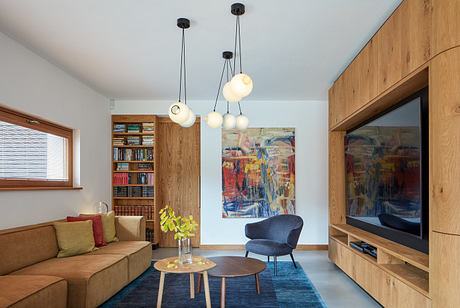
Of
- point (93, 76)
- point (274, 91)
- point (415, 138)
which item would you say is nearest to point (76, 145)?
point (93, 76)

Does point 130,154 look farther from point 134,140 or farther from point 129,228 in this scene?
point 129,228

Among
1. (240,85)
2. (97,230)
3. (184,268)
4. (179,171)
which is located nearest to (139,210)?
(179,171)

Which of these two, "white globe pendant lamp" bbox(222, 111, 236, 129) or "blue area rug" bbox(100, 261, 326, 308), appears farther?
"white globe pendant lamp" bbox(222, 111, 236, 129)

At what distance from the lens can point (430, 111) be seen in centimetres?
212

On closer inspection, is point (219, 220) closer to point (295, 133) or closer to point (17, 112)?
point (295, 133)

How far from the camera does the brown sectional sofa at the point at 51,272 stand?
8.14 ft

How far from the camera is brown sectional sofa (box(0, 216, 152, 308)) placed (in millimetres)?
2480

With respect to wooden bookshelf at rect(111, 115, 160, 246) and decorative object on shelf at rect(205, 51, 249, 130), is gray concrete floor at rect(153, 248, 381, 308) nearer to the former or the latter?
wooden bookshelf at rect(111, 115, 160, 246)

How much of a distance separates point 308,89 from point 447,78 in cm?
335

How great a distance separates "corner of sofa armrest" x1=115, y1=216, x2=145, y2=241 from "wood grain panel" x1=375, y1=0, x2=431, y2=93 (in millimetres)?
3519

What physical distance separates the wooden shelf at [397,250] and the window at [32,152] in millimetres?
3726

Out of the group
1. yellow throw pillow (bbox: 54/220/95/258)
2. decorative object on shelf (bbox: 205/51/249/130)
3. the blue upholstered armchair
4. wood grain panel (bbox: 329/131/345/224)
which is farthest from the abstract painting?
yellow throw pillow (bbox: 54/220/95/258)

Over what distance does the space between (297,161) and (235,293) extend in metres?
2.95

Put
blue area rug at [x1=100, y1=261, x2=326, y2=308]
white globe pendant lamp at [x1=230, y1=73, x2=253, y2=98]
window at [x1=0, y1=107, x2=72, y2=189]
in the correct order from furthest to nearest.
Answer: window at [x1=0, y1=107, x2=72, y2=189] → blue area rug at [x1=100, y1=261, x2=326, y2=308] → white globe pendant lamp at [x1=230, y1=73, x2=253, y2=98]
